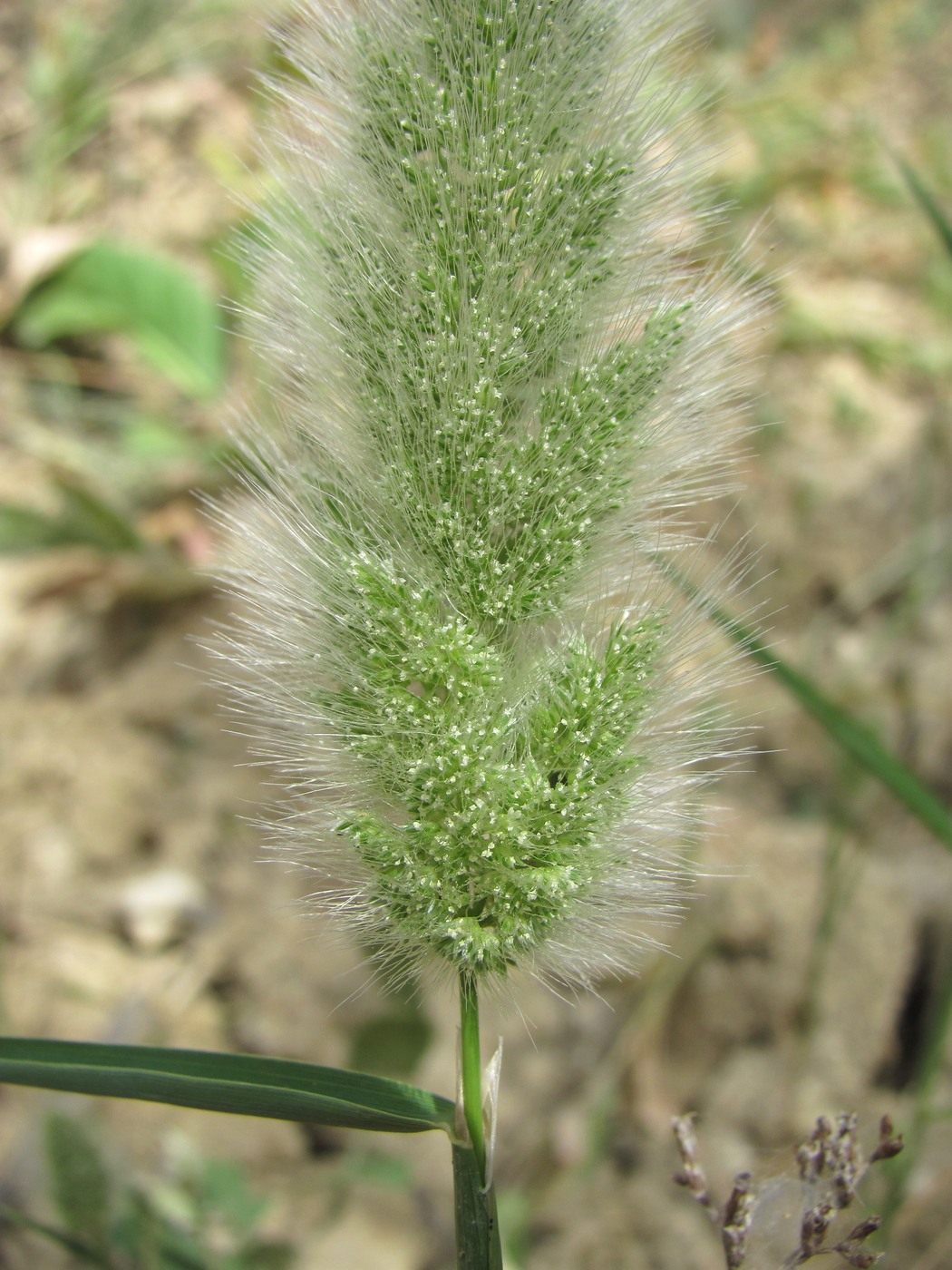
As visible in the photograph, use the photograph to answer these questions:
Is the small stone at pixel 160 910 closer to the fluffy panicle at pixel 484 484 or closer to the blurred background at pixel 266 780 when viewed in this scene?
the blurred background at pixel 266 780

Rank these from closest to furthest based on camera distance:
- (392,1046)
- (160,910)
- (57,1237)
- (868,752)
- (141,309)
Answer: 1. (57,1237)
2. (868,752)
3. (392,1046)
4. (160,910)
5. (141,309)

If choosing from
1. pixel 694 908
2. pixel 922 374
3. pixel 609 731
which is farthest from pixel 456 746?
pixel 922 374

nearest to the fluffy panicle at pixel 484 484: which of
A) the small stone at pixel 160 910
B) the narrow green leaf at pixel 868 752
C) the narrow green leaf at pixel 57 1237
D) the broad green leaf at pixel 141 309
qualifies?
the narrow green leaf at pixel 868 752

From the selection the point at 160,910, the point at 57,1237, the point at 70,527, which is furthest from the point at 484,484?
the point at 70,527

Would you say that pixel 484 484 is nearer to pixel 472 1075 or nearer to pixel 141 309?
pixel 472 1075

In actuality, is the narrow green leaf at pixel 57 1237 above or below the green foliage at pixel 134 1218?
above
